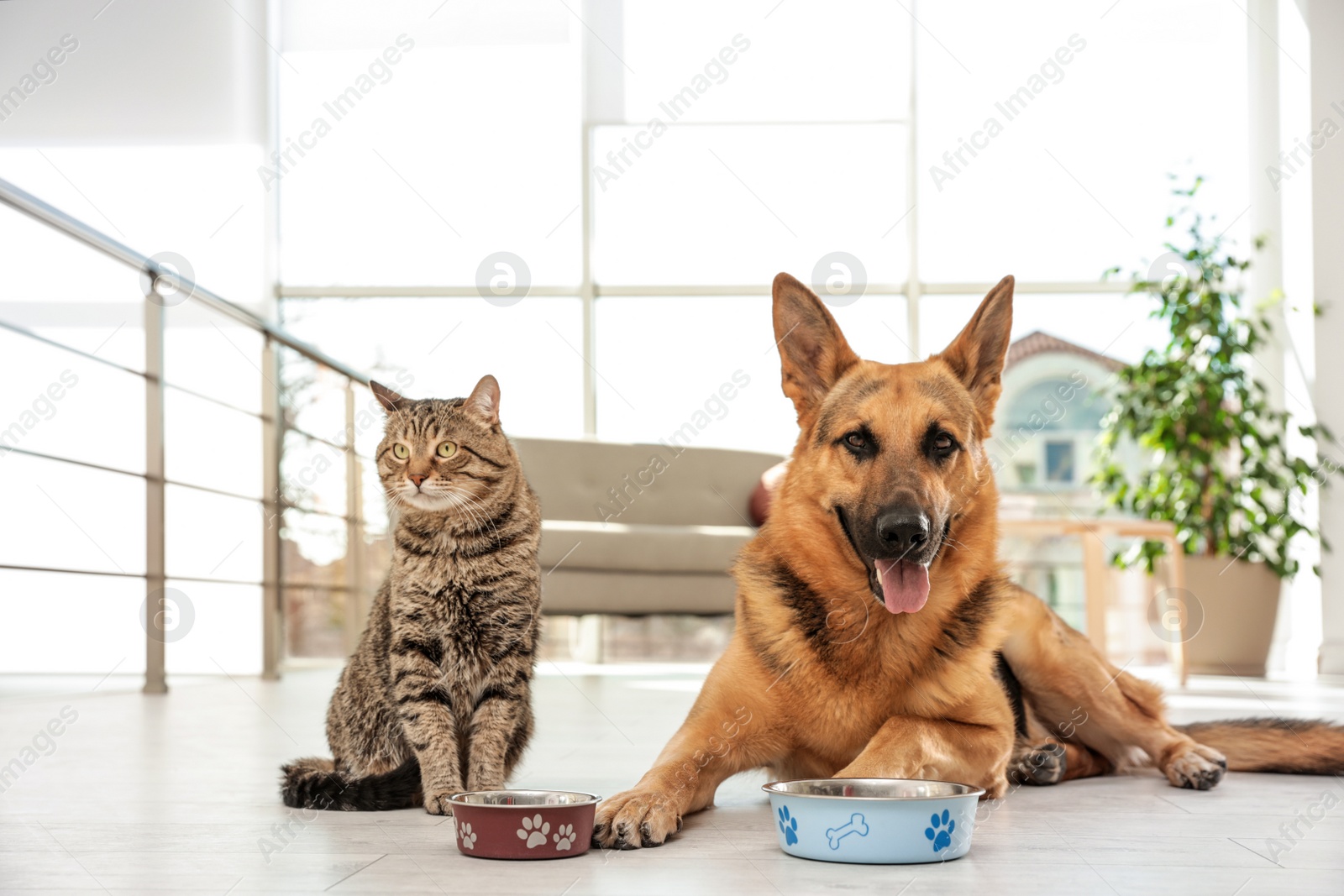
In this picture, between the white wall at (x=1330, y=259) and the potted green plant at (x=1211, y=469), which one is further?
the white wall at (x=1330, y=259)

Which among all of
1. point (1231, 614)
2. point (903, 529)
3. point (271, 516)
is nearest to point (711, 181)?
point (271, 516)

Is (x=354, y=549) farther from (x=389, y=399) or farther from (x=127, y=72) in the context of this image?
(x=389, y=399)

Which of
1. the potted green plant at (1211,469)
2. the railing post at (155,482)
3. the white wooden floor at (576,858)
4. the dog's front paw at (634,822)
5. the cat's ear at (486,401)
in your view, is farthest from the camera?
the potted green plant at (1211,469)

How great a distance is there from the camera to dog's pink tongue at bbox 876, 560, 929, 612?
1.84m

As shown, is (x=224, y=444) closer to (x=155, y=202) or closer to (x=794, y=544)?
(x=155, y=202)

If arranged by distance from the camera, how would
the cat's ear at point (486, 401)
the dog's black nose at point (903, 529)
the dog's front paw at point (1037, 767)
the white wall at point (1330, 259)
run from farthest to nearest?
the white wall at point (1330, 259)
the dog's front paw at point (1037, 767)
the cat's ear at point (486, 401)
the dog's black nose at point (903, 529)

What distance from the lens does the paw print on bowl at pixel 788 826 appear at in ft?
4.84

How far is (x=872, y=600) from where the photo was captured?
75.0 inches

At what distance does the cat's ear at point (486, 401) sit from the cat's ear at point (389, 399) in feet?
0.46

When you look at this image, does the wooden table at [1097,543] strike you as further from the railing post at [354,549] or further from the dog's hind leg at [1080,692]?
the railing post at [354,549]

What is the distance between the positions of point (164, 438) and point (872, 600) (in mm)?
3498

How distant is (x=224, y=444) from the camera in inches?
257

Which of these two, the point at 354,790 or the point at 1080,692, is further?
the point at 1080,692

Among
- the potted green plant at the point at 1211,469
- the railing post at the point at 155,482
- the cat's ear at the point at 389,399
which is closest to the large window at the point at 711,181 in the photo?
the potted green plant at the point at 1211,469
